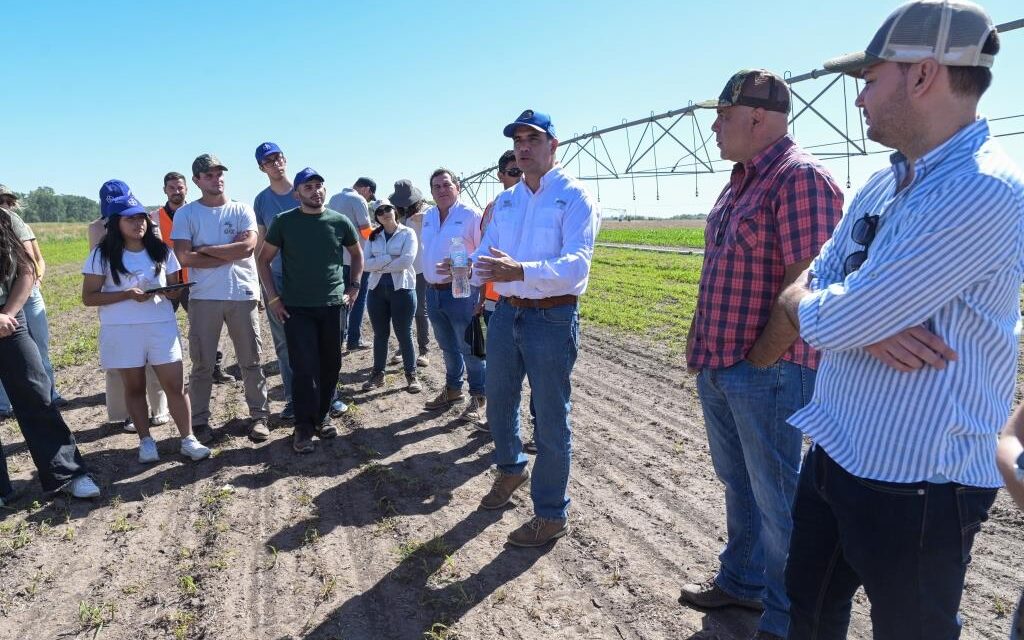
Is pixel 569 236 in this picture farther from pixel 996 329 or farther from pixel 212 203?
pixel 212 203

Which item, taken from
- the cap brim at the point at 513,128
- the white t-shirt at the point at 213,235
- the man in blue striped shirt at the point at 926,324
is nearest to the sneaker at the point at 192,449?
the white t-shirt at the point at 213,235

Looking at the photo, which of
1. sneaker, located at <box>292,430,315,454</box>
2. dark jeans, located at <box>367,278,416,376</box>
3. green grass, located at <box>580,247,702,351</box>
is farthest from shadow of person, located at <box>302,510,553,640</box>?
green grass, located at <box>580,247,702,351</box>

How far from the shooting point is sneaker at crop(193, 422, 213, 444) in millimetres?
5332

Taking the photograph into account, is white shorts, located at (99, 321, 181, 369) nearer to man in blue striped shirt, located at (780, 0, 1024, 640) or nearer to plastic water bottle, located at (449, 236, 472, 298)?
plastic water bottle, located at (449, 236, 472, 298)

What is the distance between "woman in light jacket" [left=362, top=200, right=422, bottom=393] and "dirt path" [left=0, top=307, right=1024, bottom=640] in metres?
1.46

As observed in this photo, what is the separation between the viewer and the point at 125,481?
465 centimetres

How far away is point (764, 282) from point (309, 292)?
3.73 m

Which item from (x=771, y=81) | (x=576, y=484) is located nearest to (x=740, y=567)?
(x=576, y=484)

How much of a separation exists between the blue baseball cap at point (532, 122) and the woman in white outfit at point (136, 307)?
2966 millimetres

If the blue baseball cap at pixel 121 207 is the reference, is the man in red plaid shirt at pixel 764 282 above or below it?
below

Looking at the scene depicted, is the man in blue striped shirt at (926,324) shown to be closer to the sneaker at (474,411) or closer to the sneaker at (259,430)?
the sneaker at (474,411)

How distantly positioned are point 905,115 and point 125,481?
17.0 ft

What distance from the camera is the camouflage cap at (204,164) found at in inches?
203

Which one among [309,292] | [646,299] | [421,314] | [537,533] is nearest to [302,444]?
[309,292]
